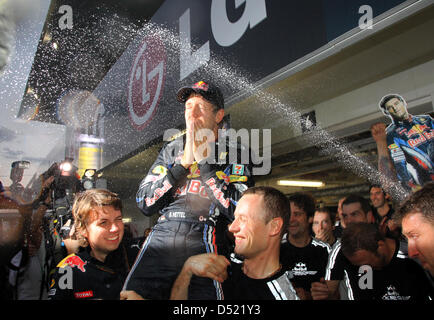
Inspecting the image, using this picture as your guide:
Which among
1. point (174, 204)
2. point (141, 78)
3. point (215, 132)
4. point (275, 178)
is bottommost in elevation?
point (174, 204)

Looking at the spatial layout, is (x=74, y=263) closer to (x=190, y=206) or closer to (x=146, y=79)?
(x=190, y=206)

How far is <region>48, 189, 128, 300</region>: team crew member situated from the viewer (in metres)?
1.11

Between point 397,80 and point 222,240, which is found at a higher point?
point 397,80

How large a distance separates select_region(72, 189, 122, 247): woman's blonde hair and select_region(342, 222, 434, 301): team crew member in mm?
1038

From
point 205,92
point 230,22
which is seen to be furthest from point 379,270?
point 230,22

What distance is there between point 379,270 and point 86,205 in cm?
126

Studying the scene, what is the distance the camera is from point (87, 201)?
1208 mm

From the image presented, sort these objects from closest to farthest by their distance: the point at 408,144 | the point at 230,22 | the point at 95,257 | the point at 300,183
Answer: the point at 95,257, the point at 408,144, the point at 300,183, the point at 230,22

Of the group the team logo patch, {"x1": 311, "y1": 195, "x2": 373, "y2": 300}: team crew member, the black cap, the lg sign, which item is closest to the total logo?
the lg sign

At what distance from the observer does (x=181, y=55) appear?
83.8 inches

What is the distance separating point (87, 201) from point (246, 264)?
72 centimetres
